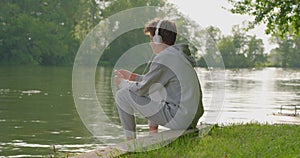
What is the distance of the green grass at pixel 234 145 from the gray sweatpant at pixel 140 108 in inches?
12.1

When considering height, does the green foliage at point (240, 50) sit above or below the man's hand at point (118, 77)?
above

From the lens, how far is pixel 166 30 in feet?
19.4

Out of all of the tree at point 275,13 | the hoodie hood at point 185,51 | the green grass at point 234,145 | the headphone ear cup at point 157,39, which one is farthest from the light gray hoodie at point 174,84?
the tree at point 275,13

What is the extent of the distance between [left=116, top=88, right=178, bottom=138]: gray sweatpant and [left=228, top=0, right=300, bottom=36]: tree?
11.0 meters

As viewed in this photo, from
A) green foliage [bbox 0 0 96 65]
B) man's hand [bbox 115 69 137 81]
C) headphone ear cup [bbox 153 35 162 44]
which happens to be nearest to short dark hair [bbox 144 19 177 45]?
headphone ear cup [bbox 153 35 162 44]

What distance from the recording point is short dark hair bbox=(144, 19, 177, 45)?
5.89 meters

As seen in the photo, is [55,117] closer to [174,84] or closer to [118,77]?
[118,77]

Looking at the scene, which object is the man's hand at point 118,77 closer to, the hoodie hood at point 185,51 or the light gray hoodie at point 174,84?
the light gray hoodie at point 174,84

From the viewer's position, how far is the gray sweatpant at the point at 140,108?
5855mm

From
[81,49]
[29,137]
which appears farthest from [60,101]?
[81,49]

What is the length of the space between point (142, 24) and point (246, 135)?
1.88m

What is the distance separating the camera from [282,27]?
17609 millimetres

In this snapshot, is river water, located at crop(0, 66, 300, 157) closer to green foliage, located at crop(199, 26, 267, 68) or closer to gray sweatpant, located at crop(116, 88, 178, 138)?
gray sweatpant, located at crop(116, 88, 178, 138)

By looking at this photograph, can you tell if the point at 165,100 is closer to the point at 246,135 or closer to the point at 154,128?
the point at 154,128
